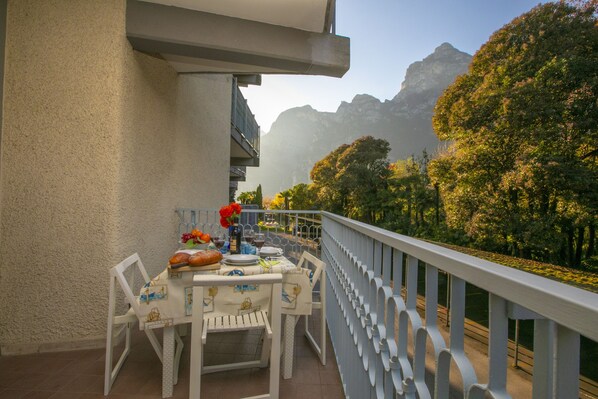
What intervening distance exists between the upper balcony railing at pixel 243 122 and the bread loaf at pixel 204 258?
6.45 m

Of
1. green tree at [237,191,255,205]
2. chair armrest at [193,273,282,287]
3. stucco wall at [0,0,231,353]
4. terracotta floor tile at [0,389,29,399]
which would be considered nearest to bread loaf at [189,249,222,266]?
chair armrest at [193,273,282,287]

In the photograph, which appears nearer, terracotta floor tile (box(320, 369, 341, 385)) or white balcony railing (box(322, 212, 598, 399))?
white balcony railing (box(322, 212, 598, 399))

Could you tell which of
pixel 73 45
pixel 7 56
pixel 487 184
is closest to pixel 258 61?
pixel 73 45

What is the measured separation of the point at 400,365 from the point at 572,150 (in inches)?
400

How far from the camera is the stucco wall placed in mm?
2646

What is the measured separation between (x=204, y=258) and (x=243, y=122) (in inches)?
333

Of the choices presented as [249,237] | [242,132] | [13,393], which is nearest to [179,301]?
[249,237]

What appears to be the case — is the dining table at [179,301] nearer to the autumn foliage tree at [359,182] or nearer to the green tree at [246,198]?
the autumn foliage tree at [359,182]

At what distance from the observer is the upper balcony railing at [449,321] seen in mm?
393

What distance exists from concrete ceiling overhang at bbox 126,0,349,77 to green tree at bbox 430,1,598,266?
7452 mm

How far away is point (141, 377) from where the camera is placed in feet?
7.41

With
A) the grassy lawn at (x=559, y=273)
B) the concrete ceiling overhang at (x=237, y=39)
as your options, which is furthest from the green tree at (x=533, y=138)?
the concrete ceiling overhang at (x=237, y=39)

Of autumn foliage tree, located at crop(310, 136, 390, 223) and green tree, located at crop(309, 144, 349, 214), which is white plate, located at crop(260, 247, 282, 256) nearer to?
autumn foliage tree, located at crop(310, 136, 390, 223)

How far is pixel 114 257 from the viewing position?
283cm
